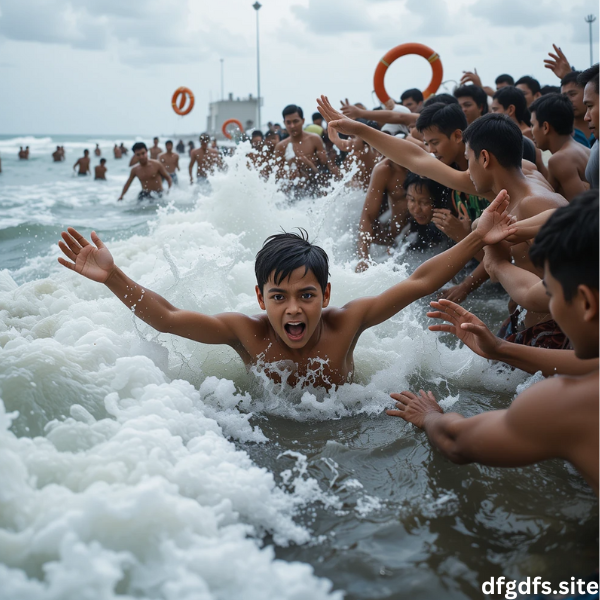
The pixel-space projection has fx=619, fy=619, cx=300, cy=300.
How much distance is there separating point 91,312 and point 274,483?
2962 mm

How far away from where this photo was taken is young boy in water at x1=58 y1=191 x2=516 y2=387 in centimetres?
336

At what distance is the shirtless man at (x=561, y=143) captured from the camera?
15.9ft

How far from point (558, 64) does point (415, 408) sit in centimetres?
528

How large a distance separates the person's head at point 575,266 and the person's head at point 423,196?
4.09m

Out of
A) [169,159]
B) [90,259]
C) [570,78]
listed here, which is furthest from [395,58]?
[169,159]

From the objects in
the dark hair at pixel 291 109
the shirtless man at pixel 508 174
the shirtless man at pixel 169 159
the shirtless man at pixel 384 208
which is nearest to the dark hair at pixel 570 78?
the shirtless man at pixel 384 208

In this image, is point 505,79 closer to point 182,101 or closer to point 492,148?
point 492,148

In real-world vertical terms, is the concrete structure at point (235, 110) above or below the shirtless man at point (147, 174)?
above

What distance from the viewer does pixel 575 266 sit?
1957mm

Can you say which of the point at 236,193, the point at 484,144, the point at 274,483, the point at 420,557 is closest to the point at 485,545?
the point at 420,557

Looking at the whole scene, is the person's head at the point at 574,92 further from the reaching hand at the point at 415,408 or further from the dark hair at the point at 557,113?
the reaching hand at the point at 415,408

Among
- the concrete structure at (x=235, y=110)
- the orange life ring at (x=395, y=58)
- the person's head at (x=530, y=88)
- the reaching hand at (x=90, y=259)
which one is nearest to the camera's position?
the reaching hand at (x=90, y=259)

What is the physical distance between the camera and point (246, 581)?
216cm

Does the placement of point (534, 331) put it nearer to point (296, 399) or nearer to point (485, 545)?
point (296, 399)
